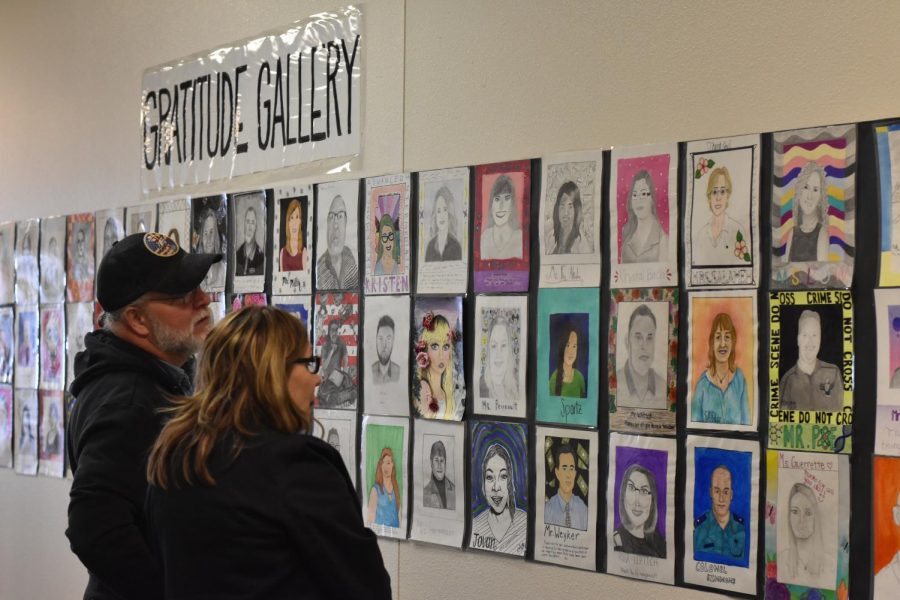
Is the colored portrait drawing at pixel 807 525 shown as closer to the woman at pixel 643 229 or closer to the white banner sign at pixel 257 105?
the woman at pixel 643 229

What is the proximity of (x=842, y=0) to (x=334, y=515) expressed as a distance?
1684 millimetres

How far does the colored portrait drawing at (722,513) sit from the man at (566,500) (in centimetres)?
33

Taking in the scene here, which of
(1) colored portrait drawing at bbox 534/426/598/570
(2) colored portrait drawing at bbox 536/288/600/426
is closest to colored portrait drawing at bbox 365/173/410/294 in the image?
(2) colored portrait drawing at bbox 536/288/600/426

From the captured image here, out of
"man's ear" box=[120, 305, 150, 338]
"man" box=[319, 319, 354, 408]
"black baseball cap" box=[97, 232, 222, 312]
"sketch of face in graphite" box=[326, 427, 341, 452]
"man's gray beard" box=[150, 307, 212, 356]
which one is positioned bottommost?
"sketch of face in graphite" box=[326, 427, 341, 452]

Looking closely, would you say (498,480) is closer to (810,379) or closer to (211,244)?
(810,379)

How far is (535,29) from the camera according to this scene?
2881mm

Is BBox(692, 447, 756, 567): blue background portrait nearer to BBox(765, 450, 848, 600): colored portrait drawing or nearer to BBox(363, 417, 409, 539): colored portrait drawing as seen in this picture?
BBox(765, 450, 848, 600): colored portrait drawing

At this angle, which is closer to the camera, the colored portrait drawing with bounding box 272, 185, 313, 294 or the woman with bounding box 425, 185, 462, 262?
the woman with bounding box 425, 185, 462, 262

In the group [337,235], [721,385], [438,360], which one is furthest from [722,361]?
[337,235]

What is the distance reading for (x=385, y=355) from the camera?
321 centimetres

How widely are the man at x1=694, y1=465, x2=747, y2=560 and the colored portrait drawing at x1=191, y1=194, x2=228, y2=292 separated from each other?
6.96 feet

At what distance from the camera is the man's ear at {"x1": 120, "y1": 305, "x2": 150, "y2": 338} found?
2338 mm

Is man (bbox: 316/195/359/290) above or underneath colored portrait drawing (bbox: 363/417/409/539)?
above

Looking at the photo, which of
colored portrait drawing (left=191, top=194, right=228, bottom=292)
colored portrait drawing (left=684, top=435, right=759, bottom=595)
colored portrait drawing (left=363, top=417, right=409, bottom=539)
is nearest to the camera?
colored portrait drawing (left=684, top=435, right=759, bottom=595)
